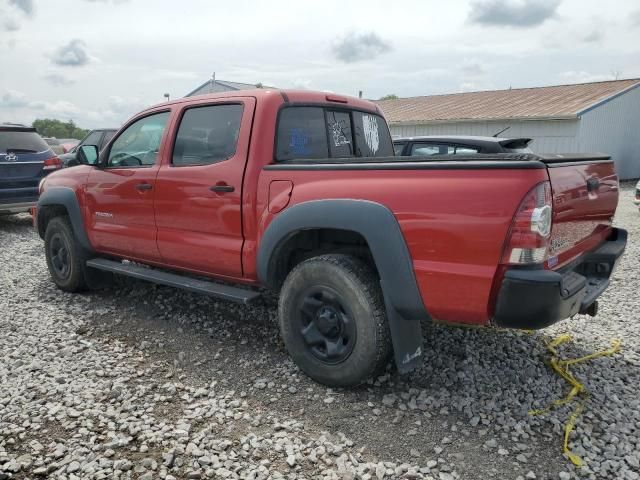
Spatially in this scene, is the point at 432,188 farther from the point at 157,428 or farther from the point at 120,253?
the point at 120,253

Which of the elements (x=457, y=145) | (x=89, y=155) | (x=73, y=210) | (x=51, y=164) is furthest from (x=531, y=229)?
(x=51, y=164)

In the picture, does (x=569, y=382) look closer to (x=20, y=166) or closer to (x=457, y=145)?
(x=457, y=145)

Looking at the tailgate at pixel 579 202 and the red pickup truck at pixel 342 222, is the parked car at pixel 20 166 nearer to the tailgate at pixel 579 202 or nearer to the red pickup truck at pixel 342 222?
the red pickup truck at pixel 342 222

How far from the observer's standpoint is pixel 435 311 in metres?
2.85

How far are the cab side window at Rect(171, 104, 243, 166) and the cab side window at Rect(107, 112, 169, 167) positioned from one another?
0.27 metres

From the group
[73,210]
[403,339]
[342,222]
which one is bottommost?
[403,339]

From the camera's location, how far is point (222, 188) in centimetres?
370

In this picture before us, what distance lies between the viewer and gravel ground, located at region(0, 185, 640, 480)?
2682 mm

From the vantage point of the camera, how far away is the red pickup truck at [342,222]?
2598 millimetres

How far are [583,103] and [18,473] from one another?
2042 cm

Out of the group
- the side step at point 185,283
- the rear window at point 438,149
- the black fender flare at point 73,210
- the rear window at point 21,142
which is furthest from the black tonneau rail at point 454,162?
the rear window at point 21,142

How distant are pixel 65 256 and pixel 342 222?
3.68 meters

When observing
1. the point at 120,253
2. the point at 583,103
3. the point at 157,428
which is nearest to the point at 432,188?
the point at 157,428

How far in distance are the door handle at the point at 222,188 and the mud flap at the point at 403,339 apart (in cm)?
136
